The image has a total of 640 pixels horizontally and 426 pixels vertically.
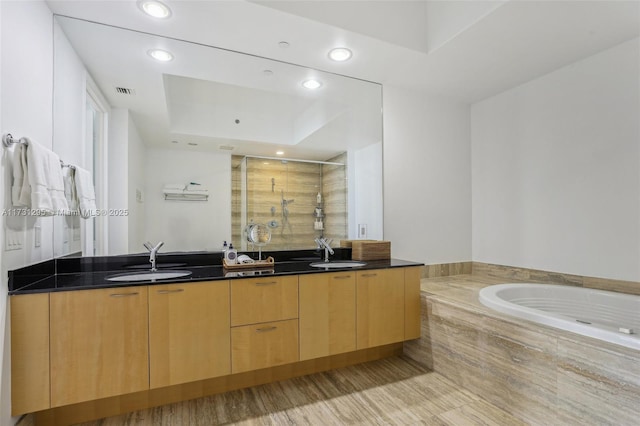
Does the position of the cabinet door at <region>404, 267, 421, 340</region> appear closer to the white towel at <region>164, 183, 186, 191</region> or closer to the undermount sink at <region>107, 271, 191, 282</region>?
the undermount sink at <region>107, 271, 191, 282</region>

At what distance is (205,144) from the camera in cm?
237

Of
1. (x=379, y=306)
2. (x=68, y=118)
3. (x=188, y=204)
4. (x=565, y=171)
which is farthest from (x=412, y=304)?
(x=68, y=118)

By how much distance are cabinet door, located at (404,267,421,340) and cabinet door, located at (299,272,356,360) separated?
0.45m

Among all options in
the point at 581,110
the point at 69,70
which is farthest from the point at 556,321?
the point at 69,70

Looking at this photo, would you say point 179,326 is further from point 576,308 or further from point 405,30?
point 576,308

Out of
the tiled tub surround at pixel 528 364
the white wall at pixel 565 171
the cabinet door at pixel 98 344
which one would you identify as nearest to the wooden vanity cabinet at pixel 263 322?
the cabinet door at pixel 98 344

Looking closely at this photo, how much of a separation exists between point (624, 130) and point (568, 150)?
360 mm

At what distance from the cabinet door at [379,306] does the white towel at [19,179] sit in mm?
1826

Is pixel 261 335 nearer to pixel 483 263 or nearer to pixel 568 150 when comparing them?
pixel 483 263

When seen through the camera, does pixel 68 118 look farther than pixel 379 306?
No

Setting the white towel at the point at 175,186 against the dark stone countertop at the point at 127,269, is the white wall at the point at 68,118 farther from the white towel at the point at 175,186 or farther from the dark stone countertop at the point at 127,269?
the white towel at the point at 175,186

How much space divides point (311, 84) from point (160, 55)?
3.68 feet

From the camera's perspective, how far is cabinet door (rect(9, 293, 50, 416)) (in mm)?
1436

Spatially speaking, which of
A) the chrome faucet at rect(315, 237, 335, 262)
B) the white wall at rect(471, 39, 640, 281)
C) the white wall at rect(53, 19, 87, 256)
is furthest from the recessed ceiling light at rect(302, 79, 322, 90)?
the white wall at rect(471, 39, 640, 281)
